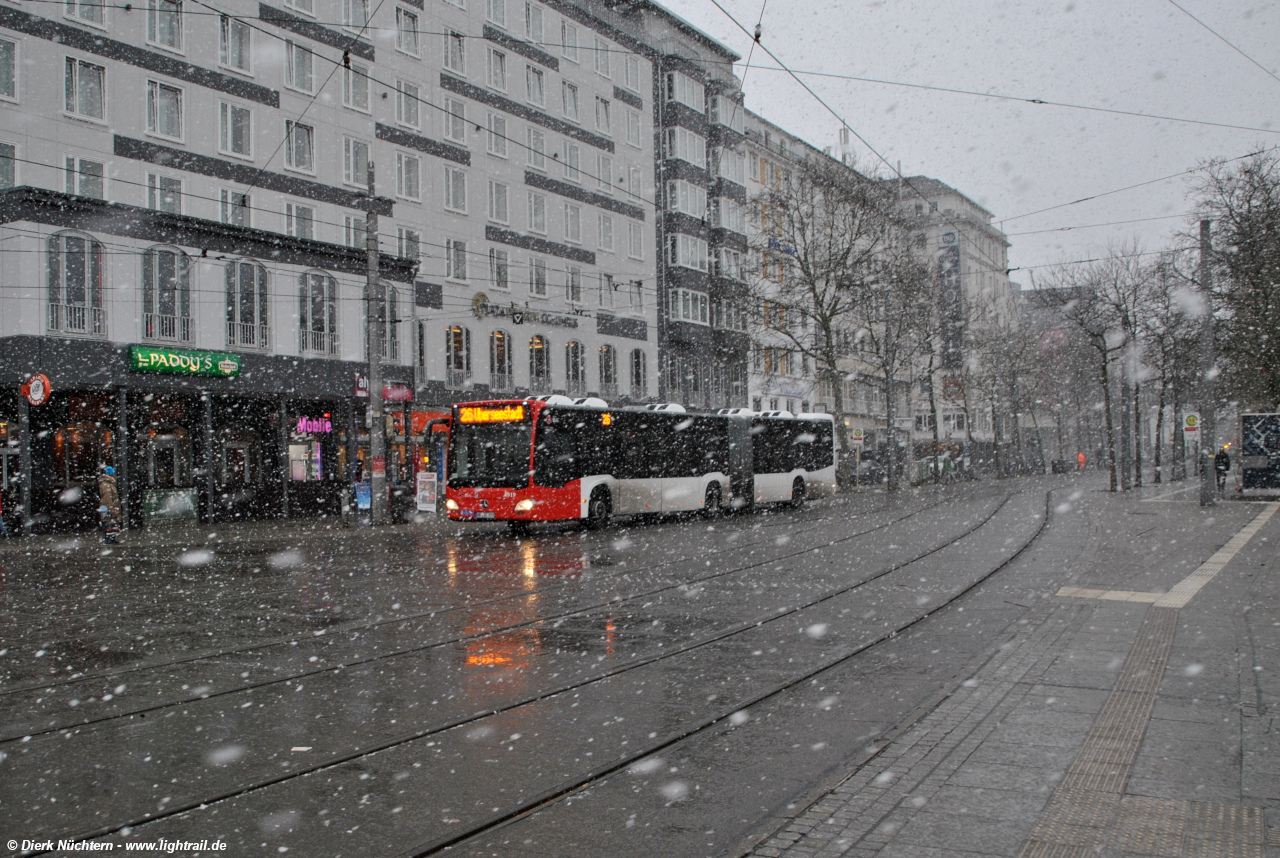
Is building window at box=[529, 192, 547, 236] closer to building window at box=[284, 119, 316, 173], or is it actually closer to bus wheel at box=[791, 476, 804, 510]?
building window at box=[284, 119, 316, 173]

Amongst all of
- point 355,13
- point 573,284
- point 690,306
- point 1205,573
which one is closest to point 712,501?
point 1205,573

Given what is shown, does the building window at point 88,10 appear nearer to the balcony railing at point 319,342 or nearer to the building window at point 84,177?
the building window at point 84,177

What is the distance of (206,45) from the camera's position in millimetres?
30844

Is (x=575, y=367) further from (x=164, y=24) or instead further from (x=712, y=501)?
(x=164, y=24)

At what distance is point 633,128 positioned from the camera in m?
49.0

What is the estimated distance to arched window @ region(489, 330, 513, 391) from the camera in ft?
134

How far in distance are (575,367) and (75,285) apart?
21624 millimetres

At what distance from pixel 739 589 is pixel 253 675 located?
6412 mm

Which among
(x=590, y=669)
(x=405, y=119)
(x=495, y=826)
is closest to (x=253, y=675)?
(x=590, y=669)

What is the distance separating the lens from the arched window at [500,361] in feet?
134

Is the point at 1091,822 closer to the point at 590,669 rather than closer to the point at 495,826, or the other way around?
the point at 495,826

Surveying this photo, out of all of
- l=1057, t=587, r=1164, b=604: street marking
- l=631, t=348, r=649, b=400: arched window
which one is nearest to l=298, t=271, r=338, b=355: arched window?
l=631, t=348, r=649, b=400: arched window

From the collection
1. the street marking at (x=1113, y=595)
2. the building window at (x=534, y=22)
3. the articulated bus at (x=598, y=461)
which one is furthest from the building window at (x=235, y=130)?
the street marking at (x=1113, y=595)

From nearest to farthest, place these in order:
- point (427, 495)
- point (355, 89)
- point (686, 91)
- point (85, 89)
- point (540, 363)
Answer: point (85, 89), point (427, 495), point (355, 89), point (540, 363), point (686, 91)
